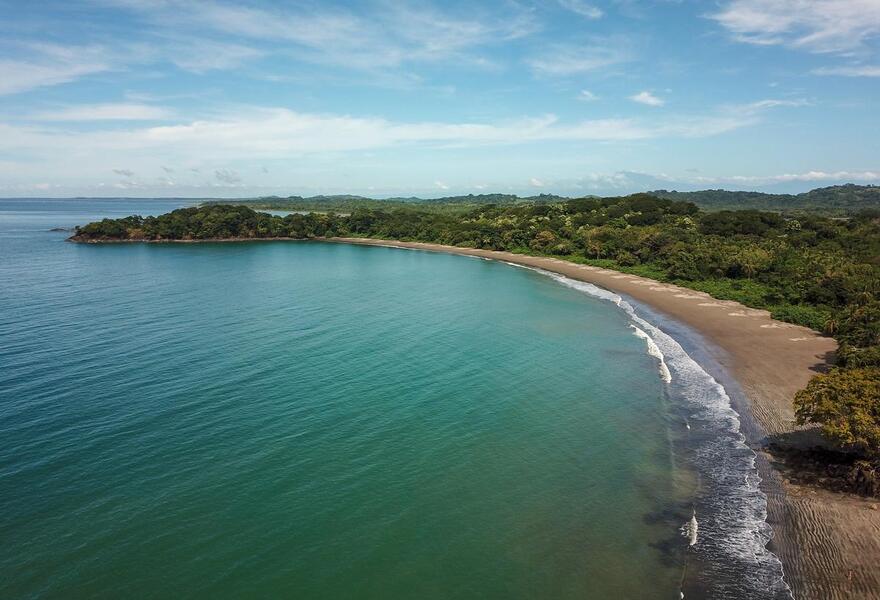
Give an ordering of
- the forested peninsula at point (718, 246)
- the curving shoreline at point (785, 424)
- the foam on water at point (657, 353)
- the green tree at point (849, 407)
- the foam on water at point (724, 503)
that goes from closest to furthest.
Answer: the foam on water at point (724, 503), the curving shoreline at point (785, 424), the green tree at point (849, 407), the forested peninsula at point (718, 246), the foam on water at point (657, 353)

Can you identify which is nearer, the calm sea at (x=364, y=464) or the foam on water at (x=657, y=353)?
the calm sea at (x=364, y=464)

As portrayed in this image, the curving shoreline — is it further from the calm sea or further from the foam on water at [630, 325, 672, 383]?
the foam on water at [630, 325, 672, 383]

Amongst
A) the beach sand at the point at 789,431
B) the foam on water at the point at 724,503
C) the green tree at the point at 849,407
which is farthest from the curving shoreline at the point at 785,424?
the green tree at the point at 849,407

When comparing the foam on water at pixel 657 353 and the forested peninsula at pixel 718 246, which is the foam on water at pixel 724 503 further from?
the forested peninsula at pixel 718 246

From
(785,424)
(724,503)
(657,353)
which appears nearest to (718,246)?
(657,353)

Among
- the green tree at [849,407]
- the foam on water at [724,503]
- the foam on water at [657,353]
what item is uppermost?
the green tree at [849,407]

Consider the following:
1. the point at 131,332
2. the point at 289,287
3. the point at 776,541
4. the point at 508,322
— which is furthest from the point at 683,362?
the point at 289,287

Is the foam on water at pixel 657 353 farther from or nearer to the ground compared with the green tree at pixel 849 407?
nearer to the ground
